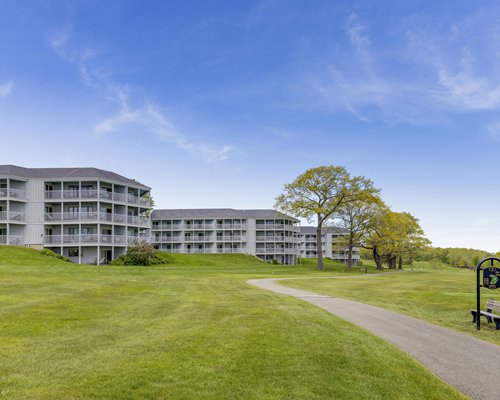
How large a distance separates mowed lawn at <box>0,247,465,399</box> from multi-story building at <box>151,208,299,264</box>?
6937 centimetres

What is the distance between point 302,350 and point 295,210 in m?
50.3

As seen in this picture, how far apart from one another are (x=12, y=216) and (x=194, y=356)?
49.8 meters

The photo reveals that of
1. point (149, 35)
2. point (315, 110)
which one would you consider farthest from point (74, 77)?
point (315, 110)

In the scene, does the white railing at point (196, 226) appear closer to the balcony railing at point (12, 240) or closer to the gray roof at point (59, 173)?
the gray roof at point (59, 173)

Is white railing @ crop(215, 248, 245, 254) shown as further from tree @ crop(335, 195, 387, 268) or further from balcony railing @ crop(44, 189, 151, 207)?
balcony railing @ crop(44, 189, 151, 207)

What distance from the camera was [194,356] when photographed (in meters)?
8.29

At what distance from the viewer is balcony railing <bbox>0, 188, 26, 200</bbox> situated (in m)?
49.4

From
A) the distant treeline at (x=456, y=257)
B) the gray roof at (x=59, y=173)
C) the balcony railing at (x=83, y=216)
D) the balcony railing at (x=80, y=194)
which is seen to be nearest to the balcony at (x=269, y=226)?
the gray roof at (x=59, y=173)

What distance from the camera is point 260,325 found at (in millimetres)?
11680

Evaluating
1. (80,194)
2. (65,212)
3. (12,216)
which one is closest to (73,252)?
(65,212)

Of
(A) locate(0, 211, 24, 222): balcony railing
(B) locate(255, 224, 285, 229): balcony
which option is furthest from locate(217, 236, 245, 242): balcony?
(A) locate(0, 211, 24, 222): balcony railing

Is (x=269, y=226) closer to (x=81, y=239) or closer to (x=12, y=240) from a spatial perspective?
(x=81, y=239)

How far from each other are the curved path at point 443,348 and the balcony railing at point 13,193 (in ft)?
153

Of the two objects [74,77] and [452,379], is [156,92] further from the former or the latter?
[452,379]
